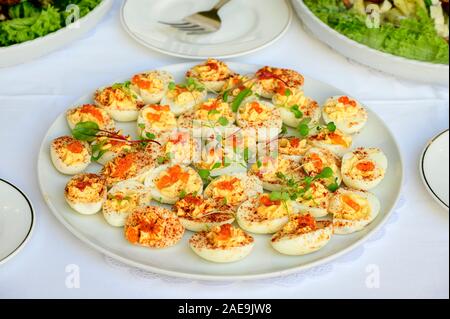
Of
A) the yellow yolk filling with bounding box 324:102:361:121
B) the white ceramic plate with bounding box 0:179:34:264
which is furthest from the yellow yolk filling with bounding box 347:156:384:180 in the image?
the white ceramic plate with bounding box 0:179:34:264

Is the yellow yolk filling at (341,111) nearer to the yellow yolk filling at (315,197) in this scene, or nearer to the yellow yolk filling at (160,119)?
the yellow yolk filling at (315,197)

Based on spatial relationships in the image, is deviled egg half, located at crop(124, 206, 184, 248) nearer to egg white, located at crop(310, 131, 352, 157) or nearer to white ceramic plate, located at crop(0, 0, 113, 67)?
egg white, located at crop(310, 131, 352, 157)

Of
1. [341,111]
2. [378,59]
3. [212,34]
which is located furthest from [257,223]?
[212,34]

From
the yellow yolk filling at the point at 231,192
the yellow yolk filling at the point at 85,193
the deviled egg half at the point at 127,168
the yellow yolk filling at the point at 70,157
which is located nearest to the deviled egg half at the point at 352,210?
the yellow yolk filling at the point at 231,192

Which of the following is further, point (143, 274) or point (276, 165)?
point (276, 165)

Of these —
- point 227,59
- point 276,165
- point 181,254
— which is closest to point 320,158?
point 276,165

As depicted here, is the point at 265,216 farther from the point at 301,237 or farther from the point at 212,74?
the point at 212,74
